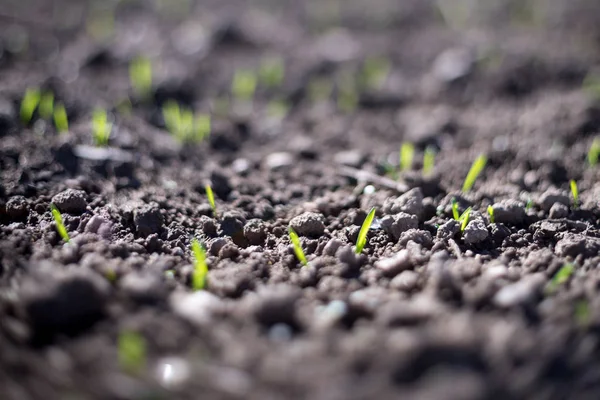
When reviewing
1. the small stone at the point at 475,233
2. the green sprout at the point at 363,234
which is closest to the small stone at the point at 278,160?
the green sprout at the point at 363,234

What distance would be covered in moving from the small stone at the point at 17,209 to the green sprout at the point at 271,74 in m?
1.63

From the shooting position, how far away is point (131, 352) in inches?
40.4

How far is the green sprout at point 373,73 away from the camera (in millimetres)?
3010

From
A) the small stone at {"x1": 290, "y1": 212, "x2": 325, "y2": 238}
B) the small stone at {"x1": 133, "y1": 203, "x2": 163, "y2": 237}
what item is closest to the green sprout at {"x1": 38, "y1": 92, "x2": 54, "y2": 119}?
the small stone at {"x1": 133, "y1": 203, "x2": 163, "y2": 237}

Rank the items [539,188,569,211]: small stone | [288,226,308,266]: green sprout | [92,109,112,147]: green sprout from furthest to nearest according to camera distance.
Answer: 1. [92,109,112,147]: green sprout
2. [539,188,569,211]: small stone
3. [288,226,308,266]: green sprout

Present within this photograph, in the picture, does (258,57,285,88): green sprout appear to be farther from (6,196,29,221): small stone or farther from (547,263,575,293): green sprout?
(547,263,575,293): green sprout

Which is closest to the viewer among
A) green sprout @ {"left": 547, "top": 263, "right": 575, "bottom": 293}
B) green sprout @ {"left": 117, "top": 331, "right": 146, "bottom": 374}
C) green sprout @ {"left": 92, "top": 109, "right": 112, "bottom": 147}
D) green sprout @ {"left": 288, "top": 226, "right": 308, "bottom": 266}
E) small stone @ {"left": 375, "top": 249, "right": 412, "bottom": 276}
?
green sprout @ {"left": 117, "top": 331, "right": 146, "bottom": 374}

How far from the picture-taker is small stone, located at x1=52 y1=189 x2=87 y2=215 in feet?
5.60

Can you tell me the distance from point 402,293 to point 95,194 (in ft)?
3.66

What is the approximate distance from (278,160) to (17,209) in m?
0.99

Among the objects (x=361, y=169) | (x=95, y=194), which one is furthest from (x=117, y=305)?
(x=361, y=169)

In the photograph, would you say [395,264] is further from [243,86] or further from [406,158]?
[243,86]

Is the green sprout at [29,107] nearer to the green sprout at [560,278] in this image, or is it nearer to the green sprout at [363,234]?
the green sprout at [363,234]

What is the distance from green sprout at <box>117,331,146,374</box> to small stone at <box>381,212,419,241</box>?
843 mm
